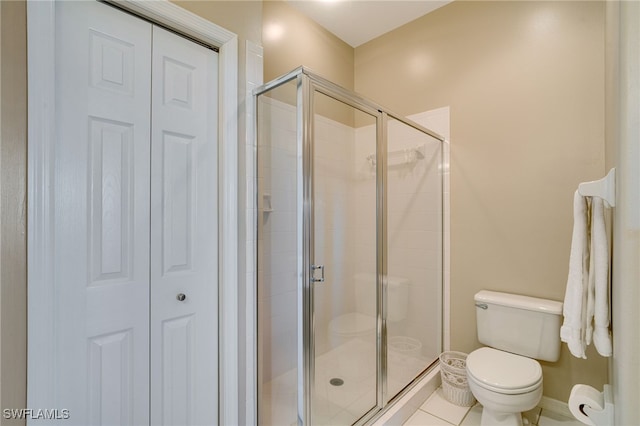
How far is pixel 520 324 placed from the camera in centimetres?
187

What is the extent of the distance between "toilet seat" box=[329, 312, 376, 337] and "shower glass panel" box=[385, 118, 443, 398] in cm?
14

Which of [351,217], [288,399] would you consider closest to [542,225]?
[351,217]

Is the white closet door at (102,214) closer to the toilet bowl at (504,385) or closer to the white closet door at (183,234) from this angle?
the white closet door at (183,234)

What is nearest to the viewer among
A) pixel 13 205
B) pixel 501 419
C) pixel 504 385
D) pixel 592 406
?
pixel 592 406

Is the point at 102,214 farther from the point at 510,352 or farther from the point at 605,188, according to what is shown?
the point at 510,352

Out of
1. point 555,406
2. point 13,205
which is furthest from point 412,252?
point 13,205

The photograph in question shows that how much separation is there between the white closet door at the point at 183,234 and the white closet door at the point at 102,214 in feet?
0.18

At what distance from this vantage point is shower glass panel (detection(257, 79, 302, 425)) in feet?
4.83

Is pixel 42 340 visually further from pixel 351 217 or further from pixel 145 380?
pixel 351 217

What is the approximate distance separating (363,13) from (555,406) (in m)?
3.07

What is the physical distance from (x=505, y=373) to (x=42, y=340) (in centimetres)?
213

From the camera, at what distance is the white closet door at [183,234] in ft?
4.51

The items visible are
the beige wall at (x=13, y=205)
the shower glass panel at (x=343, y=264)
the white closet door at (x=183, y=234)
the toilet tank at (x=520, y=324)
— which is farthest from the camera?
the toilet tank at (x=520, y=324)

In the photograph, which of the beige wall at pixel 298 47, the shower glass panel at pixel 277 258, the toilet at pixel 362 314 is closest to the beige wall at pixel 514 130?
the beige wall at pixel 298 47
